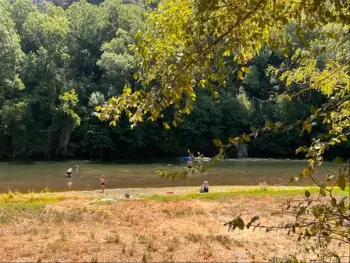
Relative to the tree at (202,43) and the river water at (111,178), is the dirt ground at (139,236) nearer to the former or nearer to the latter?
the tree at (202,43)

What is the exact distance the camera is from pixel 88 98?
49.7 metres

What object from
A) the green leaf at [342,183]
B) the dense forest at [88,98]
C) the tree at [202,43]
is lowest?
the green leaf at [342,183]

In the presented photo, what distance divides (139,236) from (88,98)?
1607 inches

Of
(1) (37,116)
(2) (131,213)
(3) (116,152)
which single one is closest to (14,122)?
(1) (37,116)

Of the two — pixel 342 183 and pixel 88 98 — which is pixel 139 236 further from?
pixel 88 98

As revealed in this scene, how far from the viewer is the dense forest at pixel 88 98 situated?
46.6 metres

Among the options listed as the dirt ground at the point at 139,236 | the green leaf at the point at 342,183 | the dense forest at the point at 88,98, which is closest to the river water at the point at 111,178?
the dense forest at the point at 88,98

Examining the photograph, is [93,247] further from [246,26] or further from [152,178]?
[152,178]

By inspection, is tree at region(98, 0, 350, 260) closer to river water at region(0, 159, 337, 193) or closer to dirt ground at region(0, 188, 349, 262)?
dirt ground at region(0, 188, 349, 262)

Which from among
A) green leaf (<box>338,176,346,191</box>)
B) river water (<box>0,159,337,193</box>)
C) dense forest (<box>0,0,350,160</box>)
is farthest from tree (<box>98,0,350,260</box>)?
dense forest (<box>0,0,350,160</box>)

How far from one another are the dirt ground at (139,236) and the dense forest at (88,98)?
31151 millimetres

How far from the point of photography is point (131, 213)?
44.3ft

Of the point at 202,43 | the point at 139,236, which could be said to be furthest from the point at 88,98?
the point at 202,43

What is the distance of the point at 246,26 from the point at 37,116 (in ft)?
163
